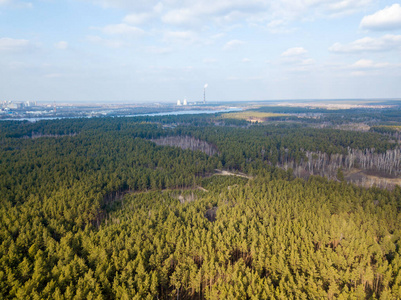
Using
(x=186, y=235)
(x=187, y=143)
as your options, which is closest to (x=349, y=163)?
(x=187, y=143)

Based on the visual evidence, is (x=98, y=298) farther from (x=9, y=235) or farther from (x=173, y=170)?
(x=173, y=170)

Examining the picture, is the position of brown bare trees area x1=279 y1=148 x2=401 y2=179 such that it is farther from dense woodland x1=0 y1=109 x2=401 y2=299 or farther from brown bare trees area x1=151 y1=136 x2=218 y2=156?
brown bare trees area x1=151 y1=136 x2=218 y2=156

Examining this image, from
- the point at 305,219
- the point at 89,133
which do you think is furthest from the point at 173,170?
the point at 89,133

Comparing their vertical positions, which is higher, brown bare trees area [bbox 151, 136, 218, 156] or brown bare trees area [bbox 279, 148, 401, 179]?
brown bare trees area [bbox 151, 136, 218, 156]

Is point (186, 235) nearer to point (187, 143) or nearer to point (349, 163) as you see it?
point (349, 163)

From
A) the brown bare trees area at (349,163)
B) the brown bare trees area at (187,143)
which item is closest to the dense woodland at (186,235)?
the brown bare trees area at (349,163)

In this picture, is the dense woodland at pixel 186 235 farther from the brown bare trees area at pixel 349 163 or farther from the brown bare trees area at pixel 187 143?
the brown bare trees area at pixel 187 143

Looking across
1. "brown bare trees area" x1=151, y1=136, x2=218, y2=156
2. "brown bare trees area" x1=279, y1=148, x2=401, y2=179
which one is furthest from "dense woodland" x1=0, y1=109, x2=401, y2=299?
"brown bare trees area" x1=151, y1=136, x2=218, y2=156

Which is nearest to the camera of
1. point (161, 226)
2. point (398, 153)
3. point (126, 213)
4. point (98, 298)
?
point (98, 298)
